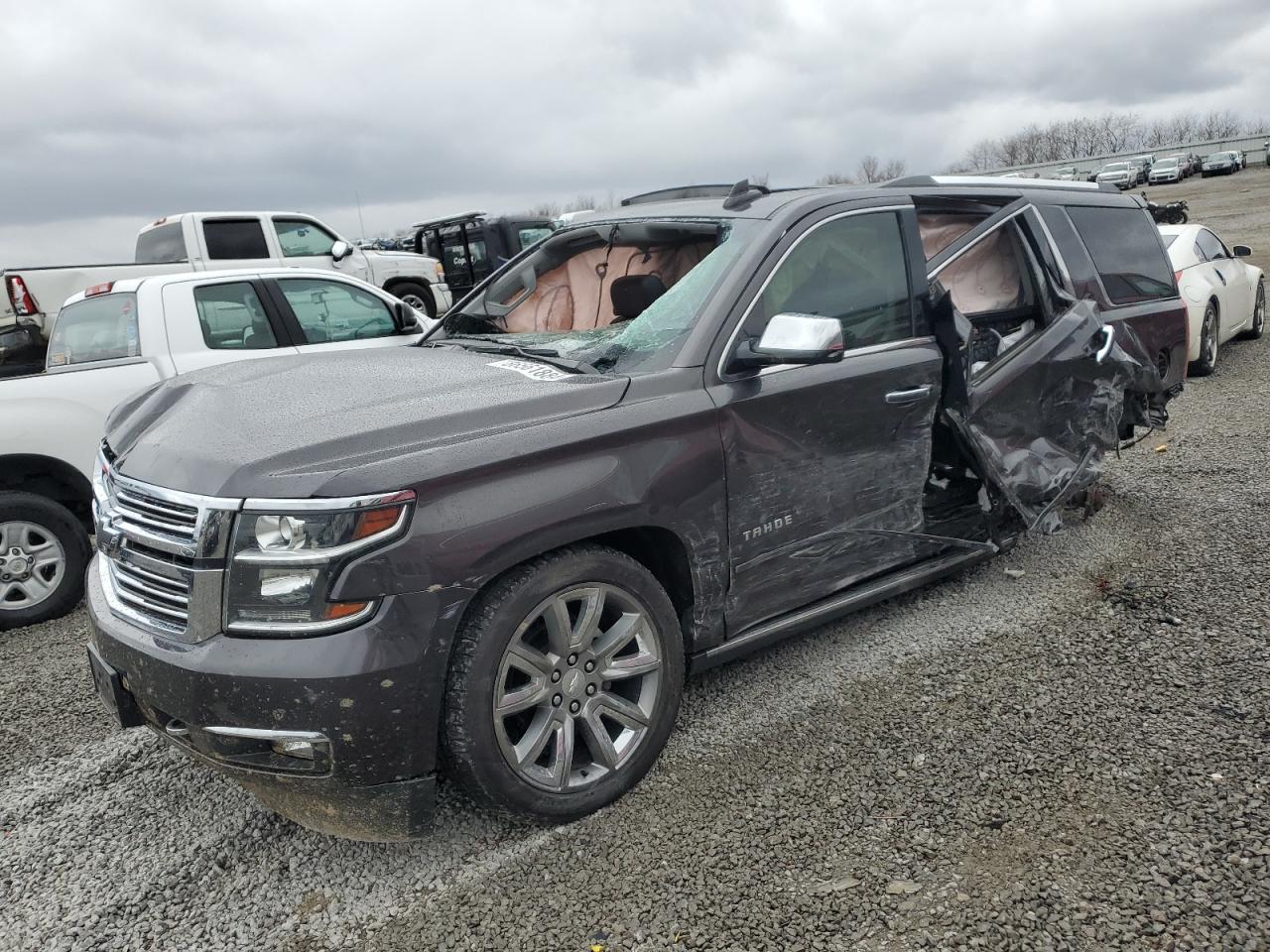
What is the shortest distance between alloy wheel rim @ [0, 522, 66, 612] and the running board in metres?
3.74

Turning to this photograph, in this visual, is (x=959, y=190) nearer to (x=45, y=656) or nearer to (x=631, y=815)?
(x=631, y=815)

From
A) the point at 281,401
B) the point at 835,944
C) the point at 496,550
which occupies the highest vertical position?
the point at 281,401

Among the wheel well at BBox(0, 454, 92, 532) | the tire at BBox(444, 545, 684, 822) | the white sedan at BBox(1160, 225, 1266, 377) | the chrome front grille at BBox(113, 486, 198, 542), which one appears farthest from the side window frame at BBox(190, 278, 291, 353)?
the white sedan at BBox(1160, 225, 1266, 377)

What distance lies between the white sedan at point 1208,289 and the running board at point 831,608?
624cm

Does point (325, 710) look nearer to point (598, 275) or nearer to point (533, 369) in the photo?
point (533, 369)

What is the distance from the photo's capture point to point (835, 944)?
231cm

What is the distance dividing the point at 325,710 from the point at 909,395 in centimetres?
250

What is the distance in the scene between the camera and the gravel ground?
241cm

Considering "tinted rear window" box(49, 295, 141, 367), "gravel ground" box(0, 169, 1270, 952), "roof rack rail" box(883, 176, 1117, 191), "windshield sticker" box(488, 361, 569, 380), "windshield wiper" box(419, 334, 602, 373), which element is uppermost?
"roof rack rail" box(883, 176, 1117, 191)

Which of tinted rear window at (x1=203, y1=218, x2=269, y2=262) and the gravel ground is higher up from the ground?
tinted rear window at (x1=203, y1=218, x2=269, y2=262)

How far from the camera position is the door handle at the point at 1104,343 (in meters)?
4.48

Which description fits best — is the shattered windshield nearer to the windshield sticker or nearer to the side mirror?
the windshield sticker

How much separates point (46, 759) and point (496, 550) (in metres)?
2.25

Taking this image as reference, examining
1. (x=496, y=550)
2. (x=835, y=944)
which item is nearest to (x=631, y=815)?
(x=835, y=944)
